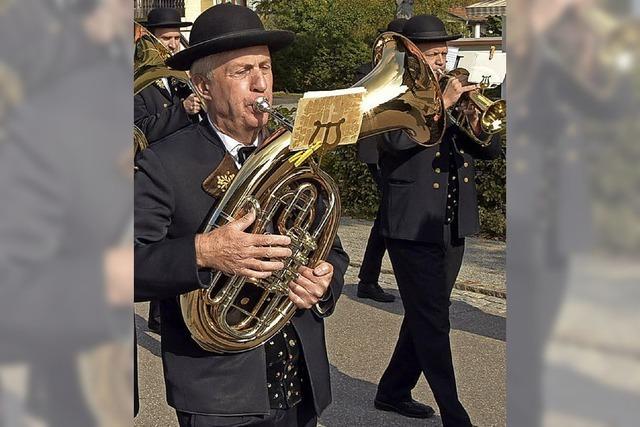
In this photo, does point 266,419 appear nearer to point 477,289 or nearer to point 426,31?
point 426,31

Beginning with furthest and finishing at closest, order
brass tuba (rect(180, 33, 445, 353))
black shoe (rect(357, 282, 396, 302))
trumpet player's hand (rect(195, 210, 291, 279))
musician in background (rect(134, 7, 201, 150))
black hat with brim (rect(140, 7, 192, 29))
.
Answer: black shoe (rect(357, 282, 396, 302)), black hat with brim (rect(140, 7, 192, 29)), musician in background (rect(134, 7, 201, 150)), brass tuba (rect(180, 33, 445, 353)), trumpet player's hand (rect(195, 210, 291, 279))

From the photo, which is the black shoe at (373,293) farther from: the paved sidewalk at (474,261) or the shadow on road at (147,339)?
the shadow on road at (147,339)

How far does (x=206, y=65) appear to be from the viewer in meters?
2.53

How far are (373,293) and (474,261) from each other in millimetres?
1418

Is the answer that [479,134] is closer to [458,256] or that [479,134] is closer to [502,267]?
[458,256]

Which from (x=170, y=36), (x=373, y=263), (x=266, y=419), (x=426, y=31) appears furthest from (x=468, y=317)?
(x=266, y=419)

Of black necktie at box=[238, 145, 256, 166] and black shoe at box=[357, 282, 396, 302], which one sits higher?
black necktie at box=[238, 145, 256, 166]

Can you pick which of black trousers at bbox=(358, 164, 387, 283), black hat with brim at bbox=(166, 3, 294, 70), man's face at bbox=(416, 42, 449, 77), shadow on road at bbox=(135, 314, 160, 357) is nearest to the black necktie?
black hat with brim at bbox=(166, 3, 294, 70)

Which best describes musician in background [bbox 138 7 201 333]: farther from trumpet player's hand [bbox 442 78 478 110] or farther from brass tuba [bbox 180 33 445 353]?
brass tuba [bbox 180 33 445 353]

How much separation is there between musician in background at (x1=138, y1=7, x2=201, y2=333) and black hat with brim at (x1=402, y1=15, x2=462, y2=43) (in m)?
1.06

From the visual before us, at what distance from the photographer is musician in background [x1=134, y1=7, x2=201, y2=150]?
5043mm

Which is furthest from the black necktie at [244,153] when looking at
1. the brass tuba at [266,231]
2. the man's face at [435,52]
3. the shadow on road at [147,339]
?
the shadow on road at [147,339]
